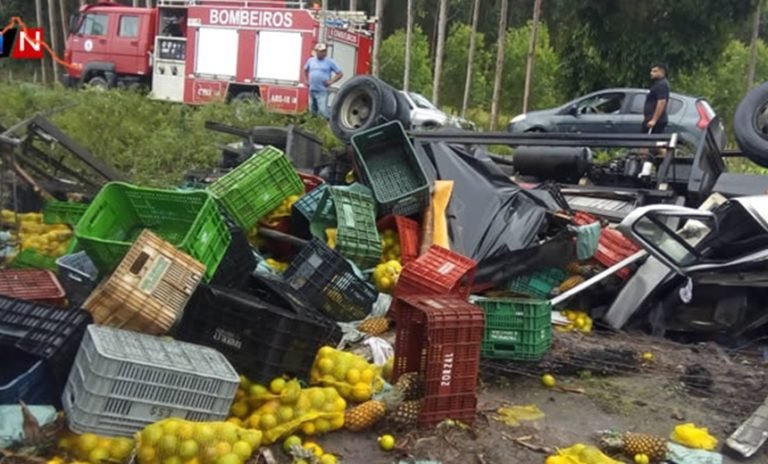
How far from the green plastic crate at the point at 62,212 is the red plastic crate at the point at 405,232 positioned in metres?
2.56

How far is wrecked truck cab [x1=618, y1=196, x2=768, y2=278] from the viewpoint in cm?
579

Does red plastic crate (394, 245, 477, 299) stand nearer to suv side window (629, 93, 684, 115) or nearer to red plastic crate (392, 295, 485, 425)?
red plastic crate (392, 295, 485, 425)

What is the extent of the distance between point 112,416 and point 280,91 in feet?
54.6

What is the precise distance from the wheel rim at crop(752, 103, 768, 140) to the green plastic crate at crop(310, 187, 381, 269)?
423cm

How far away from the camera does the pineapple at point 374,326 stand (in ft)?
18.6

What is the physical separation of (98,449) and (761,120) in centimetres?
723

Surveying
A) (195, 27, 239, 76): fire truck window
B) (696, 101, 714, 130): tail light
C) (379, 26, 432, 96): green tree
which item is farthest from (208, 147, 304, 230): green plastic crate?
(379, 26, 432, 96): green tree

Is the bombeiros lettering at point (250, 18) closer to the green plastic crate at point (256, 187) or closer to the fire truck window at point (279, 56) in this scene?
the fire truck window at point (279, 56)

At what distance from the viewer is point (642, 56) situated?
20031 millimetres

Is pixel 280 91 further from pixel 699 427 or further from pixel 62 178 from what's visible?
pixel 699 427

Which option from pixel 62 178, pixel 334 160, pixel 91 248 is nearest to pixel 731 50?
pixel 334 160

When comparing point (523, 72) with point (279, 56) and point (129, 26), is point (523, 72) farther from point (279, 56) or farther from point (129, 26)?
point (129, 26)

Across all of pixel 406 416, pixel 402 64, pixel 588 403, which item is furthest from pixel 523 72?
pixel 406 416

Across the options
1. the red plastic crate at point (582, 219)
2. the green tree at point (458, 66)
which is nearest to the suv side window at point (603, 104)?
the red plastic crate at point (582, 219)
